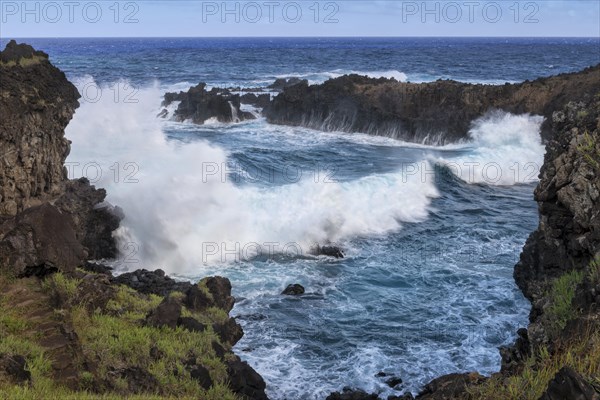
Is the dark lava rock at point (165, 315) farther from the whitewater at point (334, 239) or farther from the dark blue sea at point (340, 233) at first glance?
the whitewater at point (334, 239)

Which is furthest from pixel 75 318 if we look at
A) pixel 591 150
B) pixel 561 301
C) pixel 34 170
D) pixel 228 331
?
pixel 591 150

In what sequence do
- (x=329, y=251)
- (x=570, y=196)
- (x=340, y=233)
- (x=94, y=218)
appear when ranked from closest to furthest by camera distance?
1. (x=570, y=196)
2. (x=94, y=218)
3. (x=329, y=251)
4. (x=340, y=233)

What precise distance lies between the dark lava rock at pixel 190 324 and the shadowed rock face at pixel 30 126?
15.6ft

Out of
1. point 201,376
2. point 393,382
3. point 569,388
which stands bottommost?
point 393,382

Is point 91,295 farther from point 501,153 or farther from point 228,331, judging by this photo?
point 501,153

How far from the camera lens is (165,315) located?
384 inches

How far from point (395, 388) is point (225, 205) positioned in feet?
37.5

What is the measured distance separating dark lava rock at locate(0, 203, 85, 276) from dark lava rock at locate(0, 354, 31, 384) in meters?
2.61

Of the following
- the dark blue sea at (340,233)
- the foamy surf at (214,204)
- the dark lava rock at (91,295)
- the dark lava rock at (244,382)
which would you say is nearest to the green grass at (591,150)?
the dark blue sea at (340,233)

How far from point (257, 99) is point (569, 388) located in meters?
45.8

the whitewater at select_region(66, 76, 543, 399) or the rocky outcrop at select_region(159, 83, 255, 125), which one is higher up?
the rocky outcrop at select_region(159, 83, 255, 125)

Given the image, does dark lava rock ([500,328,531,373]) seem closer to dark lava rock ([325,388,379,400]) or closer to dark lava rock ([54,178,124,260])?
dark lava rock ([325,388,379,400])

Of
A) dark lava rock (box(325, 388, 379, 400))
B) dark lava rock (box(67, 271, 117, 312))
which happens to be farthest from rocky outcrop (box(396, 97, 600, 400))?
dark lava rock (box(67, 271, 117, 312))

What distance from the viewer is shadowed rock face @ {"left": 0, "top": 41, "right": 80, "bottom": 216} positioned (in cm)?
1242
